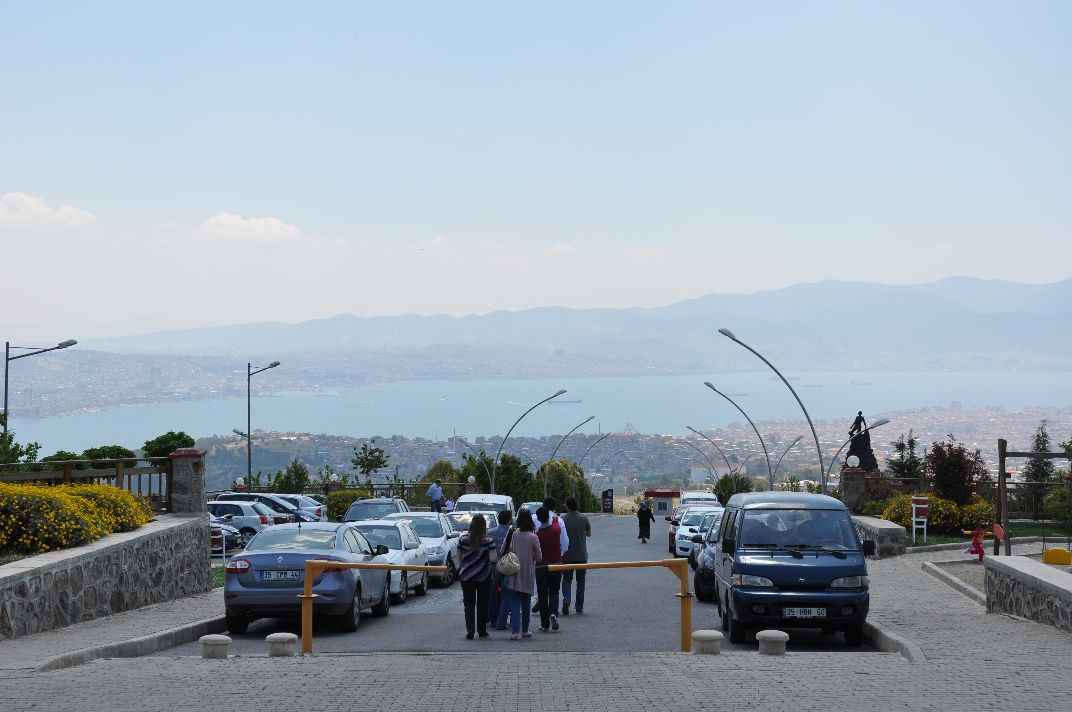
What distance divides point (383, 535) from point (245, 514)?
63.3ft

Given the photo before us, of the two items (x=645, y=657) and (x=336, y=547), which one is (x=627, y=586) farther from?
(x=645, y=657)

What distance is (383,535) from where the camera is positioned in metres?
23.2

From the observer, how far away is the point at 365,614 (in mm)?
20141

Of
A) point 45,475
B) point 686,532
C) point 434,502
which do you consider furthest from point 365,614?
point 434,502

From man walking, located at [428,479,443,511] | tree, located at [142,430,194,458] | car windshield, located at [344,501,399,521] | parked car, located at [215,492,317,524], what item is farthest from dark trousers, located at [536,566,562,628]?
man walking, located at [428,479,443,511]

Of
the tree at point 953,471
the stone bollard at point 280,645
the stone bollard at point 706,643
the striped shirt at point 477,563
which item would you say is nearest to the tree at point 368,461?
the tree at point 953,471

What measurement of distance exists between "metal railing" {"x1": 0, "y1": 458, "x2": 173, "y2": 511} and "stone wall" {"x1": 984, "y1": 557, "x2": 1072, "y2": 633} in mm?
14125

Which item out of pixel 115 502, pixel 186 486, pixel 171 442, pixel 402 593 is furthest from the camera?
pixel 171 442

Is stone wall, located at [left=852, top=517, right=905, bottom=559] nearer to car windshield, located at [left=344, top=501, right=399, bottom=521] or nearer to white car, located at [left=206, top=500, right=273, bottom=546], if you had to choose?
car windshield, located at [left=344, top=501, right=399, bottom=521]

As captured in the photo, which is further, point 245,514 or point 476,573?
point 245,514

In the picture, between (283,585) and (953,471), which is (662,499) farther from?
(283,585)

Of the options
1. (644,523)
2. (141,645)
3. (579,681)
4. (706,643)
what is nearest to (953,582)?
(706,643)

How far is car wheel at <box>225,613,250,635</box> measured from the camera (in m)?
17.2

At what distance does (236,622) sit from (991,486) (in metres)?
23.8
